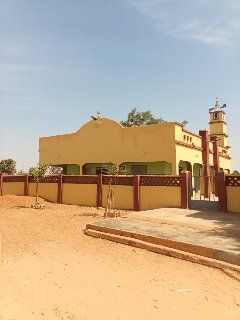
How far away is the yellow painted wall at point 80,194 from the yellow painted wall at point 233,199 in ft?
26.9

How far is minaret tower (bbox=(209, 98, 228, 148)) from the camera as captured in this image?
28.7 m

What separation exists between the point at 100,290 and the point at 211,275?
2456 mm

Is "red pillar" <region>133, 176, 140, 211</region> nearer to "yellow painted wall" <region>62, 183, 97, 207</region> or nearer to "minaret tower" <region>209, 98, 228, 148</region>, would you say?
"yellow painted wall" <region>62, 183, 97, 207</region>

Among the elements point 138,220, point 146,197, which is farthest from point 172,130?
point 138,220

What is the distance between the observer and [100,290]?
5344mm

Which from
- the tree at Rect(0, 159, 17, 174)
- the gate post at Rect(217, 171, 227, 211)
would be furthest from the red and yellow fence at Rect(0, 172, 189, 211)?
the tree at Rect(0, 159, 17, 174)

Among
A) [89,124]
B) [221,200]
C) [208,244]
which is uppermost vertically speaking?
[89,124]

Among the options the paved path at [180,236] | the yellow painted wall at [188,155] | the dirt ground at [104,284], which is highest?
the yellow painted wall at [188,155]

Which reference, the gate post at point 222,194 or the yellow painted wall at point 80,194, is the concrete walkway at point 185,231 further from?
the yellow painted wall at point 80,194

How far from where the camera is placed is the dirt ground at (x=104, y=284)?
14.8ft

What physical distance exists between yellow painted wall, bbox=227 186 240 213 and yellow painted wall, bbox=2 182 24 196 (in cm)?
1571

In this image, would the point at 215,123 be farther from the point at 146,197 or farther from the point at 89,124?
the point at 146,197

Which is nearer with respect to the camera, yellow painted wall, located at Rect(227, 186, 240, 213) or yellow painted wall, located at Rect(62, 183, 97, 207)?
yellow painted wall, located at Rect(227, 186, 240, 213)

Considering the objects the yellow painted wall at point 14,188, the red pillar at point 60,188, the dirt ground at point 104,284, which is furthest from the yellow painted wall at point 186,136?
the yellow painted wall at point 14,188
